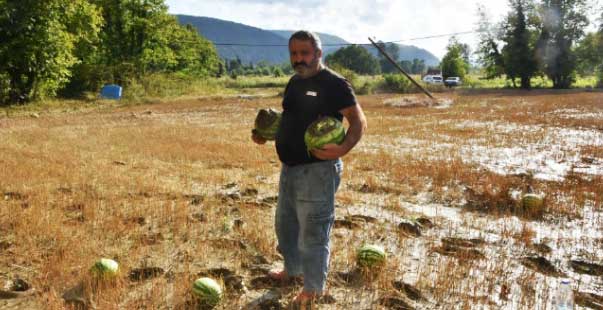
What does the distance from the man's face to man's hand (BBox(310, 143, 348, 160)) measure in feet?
2.11

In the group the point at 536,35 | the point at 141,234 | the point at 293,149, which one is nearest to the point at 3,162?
the point at 141,234

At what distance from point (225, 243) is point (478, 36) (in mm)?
75316

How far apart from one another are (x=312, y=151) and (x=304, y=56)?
0.75 metres

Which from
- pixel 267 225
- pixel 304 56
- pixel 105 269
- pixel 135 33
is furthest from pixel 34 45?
pixel 304 56

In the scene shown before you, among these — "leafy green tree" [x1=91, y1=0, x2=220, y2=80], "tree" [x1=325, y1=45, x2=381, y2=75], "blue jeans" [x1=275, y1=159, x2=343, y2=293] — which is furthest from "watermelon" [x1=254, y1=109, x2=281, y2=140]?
"tree" [x1=325, y1=45, x2=381, y2=75]

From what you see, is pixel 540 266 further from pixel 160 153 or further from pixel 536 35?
pixel 536 35

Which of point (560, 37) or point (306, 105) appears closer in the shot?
point (306, 105)

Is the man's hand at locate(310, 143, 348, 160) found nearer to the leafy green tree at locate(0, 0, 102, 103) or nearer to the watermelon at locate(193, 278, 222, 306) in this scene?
the watermelon at locate(193, 278, 222, 306)

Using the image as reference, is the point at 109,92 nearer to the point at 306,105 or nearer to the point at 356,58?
the point at 306,105

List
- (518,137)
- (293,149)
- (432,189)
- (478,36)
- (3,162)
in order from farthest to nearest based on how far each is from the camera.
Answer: (478,36), (518,137), (3,162), (432,189), (293,149)

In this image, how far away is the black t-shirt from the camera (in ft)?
12.0

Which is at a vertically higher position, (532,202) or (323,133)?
(323,133)

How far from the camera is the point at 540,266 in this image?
5113mm

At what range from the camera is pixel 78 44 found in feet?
122
